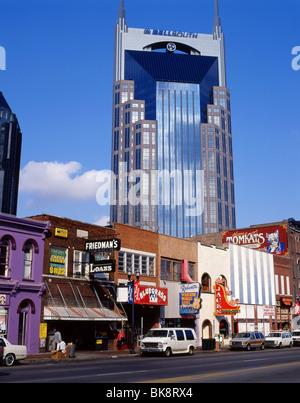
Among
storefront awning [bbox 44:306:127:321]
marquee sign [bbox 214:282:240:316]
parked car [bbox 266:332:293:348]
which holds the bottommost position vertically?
parked car [bbox 266:332:293:348]

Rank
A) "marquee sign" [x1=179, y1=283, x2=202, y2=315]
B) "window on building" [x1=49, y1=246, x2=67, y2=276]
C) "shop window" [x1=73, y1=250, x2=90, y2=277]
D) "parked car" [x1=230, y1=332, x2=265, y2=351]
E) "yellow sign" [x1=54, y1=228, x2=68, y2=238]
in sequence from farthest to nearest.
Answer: "marquee sign" [x1=179, y1=283, x2=202, y2=315], "parked car" [x1=230, y1=332, x2=265, y2=351], "shop window" [x1=73, y1=250, x2=90, y2=277], "yellow sign" [x1=54, y1=228, x2=68, y2=238], "window on building" [x1=49, y1=246, x2=67, y2=276]

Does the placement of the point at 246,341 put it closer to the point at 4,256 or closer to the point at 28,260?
the point at 28,260

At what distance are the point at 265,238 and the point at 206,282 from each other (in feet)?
70.8

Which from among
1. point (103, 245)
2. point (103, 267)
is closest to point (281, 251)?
point (103, 267)

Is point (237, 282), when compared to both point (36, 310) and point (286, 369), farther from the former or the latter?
point (286, 369)

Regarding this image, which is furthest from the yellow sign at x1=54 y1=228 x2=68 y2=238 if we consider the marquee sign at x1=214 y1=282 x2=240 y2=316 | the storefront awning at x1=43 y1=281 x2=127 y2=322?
the marquee sign at x1=214 y1=282 x2=240 y2=316

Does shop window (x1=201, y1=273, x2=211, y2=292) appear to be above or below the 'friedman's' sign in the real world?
below

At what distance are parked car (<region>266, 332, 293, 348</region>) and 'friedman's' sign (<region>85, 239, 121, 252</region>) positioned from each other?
64.9 feet

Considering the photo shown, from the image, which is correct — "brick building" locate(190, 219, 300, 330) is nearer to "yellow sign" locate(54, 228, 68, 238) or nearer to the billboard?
the billboard

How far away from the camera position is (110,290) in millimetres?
40125

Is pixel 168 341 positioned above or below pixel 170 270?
below

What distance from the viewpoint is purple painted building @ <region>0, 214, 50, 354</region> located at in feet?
105

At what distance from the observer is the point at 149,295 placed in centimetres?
4134

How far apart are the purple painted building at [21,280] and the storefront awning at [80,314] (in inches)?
34.5
